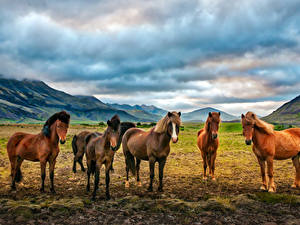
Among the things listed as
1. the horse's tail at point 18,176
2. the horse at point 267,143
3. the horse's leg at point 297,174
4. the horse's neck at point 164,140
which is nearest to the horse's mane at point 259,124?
the horse at point 267,143

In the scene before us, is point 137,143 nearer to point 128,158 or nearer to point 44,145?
point 128,158

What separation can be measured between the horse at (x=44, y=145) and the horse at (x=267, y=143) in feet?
22.6

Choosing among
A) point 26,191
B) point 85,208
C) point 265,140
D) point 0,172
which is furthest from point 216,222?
point 0,172

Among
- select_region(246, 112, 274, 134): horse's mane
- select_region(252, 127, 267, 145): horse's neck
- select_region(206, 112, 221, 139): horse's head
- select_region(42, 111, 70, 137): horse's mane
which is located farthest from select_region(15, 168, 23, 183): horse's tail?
select_region(252, 127, 267, 145): horse's neck

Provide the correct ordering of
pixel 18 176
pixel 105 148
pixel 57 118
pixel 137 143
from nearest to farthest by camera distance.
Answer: pixel 105 148, pixel 57 118, pixel 18 176, pixel 137 143

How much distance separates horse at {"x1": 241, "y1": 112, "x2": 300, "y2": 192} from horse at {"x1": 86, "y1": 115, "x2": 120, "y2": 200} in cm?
478

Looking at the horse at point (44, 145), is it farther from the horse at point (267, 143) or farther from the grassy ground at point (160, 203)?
the horse at point (267, 143)

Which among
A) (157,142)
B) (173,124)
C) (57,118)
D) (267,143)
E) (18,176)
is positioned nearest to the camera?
(173,124)

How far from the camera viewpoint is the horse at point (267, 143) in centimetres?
→ 804

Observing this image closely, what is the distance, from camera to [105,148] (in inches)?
300

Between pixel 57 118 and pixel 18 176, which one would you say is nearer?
pixel 57 118

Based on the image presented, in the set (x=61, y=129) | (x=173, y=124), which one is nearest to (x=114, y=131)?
(x=173, y=124)

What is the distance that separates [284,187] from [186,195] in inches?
172

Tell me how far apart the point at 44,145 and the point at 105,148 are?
2.59m
